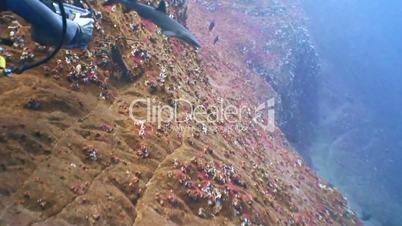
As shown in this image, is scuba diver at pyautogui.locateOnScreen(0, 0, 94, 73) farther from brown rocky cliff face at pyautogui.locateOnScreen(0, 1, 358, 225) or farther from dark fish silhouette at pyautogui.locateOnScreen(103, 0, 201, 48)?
dark fish silhouette at pyautogui.locateOnScreen(103, 0, 201, 48)

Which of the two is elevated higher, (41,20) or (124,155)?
(41,20)

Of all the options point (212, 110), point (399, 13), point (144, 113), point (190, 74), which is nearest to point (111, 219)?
point (144, 113)

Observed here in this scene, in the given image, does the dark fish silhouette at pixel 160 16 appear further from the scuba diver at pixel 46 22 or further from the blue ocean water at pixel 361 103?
the blue ocean water at pixel 361 103

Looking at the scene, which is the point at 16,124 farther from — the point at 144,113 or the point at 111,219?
the point at 144,113

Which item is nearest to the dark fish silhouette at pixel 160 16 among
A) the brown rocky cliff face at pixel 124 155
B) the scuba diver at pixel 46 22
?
the brown rocky cliff face at pixel 124 155

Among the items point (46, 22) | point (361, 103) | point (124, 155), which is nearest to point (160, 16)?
point (124, 155)

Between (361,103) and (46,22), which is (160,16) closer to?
(46,22)
